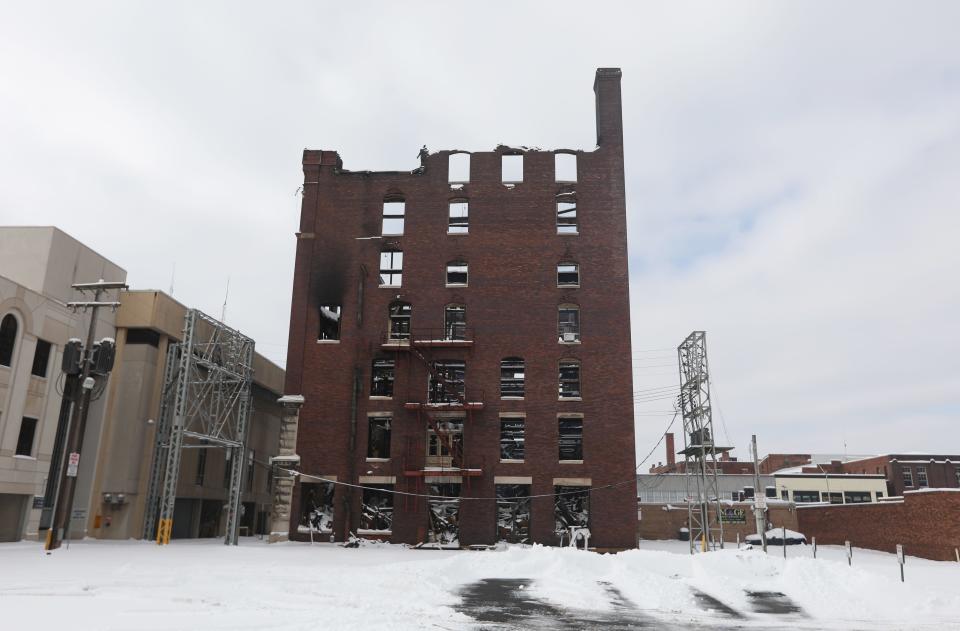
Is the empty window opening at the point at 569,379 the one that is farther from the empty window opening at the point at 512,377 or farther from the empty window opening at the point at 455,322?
the empty window opening at the point at 455,322

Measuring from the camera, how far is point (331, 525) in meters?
34.8

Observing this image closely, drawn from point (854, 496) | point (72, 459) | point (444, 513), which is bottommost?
point (444, 513)

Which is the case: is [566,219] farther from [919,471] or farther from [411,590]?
[919,471]

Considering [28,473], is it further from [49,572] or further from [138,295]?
[49,572]

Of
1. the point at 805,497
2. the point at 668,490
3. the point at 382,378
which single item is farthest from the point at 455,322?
the point at 805,497

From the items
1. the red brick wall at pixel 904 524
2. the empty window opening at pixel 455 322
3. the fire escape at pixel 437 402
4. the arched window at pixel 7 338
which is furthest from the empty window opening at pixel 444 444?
the red brick wall at pixel 904 524

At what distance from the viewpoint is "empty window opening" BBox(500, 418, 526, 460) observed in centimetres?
3584

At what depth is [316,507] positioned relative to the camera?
35406mm

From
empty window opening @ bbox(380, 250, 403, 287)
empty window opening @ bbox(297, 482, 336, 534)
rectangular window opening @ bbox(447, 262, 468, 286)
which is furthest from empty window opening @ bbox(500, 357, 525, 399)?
empty window opening @ bbox(297, 482, 336, 534)

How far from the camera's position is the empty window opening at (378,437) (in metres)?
36.1

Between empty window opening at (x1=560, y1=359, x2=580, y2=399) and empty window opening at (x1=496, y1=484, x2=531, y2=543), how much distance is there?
5.22 metres

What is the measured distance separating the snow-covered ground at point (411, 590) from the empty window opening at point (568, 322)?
14.6 metres

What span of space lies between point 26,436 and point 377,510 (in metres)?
15.8

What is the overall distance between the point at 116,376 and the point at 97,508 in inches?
253
